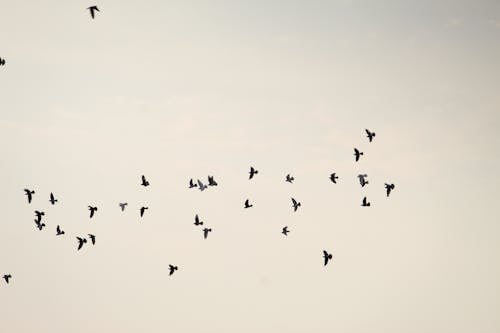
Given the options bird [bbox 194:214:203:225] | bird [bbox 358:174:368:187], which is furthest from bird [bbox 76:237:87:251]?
bird [bbox 358:174:368:187]

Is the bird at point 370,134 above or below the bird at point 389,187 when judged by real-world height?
above

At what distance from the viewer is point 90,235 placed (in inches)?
3103

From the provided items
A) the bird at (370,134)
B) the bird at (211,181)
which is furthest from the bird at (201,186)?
the bird at (370,134)

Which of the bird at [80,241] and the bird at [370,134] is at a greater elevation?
the bird at [370,134]

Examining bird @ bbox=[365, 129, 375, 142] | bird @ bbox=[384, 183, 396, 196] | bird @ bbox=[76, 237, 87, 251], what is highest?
bird @ bbox=[365, 129, 375, 142]

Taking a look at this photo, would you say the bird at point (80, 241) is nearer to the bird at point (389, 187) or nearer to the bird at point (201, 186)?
the bird at point (201, 186)

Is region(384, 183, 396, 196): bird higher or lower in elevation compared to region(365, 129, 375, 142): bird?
lower

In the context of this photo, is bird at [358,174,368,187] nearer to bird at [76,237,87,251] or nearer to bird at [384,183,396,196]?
bird at [384,183,396,196]

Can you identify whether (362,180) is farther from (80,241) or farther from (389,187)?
(80,241)

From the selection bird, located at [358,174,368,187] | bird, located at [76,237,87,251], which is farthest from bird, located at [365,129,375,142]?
bird, located at [76,237,87,251]

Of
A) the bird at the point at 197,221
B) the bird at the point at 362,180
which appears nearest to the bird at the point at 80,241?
the bird at the point at 197,221

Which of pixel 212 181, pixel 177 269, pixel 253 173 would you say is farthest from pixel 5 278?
pixel 253 173

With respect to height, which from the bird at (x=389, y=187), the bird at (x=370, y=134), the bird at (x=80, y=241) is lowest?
the bird at (x=80, y=241)

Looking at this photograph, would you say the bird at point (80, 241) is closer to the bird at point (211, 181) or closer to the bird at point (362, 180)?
the bird at point (211, 181)
